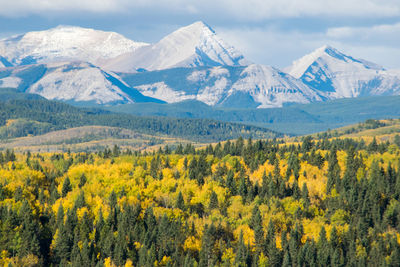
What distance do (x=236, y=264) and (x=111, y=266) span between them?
35.6 m

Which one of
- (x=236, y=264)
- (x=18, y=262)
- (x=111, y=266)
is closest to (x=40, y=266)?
(x=18, y=262)

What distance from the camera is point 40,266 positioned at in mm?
199625

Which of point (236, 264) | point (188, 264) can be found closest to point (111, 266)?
point (188, 264)

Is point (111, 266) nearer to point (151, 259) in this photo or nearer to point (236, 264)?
point (151, 259)

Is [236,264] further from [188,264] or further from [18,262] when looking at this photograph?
[18,262]

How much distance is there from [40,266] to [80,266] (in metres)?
13.2

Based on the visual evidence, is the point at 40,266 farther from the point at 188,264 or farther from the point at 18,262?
the point at 188,264

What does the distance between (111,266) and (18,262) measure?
26065mm

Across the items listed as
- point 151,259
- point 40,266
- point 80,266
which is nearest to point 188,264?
point 151,259

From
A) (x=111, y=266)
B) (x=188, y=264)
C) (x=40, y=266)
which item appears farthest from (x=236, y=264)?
(x=40, y=266)

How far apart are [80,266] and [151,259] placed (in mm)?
20067

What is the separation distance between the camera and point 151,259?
199750 millimetres

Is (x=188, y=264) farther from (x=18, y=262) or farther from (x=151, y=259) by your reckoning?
(x=18, y=262)

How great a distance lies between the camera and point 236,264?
199m
